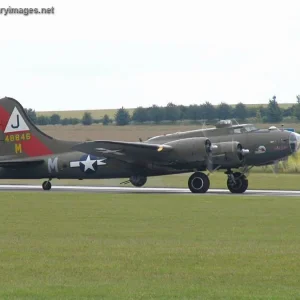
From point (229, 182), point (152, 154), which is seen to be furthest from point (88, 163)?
point (229, 182)

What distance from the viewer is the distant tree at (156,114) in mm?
84188

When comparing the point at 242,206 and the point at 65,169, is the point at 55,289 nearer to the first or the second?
the point at 242,206

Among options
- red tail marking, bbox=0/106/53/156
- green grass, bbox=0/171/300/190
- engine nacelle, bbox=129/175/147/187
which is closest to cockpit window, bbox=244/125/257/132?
engine nacelle, bbox=129/175/147/187

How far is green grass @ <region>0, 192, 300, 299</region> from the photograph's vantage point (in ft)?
45.5

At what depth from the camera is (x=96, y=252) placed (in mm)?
18250

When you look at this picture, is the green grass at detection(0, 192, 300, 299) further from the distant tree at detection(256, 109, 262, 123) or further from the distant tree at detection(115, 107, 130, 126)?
the distant tree at detection(115, 107, 130, 126)

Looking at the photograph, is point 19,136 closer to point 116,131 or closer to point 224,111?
point 224,111

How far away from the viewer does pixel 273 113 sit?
300ft

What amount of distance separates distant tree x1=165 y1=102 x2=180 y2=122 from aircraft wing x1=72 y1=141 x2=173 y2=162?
35.9 meters

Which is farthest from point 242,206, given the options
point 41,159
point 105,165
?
point 41,159

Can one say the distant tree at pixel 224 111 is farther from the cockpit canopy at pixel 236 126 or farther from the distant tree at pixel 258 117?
the cockpit canopy at pixel 236 126

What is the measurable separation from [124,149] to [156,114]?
135ft

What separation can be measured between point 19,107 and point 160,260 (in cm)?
3232

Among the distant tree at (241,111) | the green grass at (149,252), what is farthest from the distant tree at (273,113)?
the green grass at (149,252)
